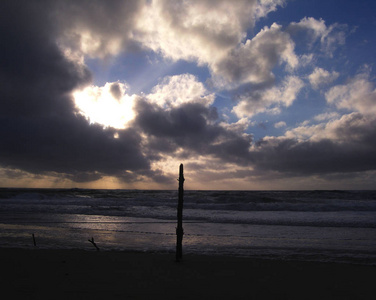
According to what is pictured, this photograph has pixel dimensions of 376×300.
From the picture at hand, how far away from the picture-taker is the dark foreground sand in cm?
623

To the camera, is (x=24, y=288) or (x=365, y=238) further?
(x=365, y=238)

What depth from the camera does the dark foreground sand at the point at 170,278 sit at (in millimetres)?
6227

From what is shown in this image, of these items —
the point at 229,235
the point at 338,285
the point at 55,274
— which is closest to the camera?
the point at 338,285

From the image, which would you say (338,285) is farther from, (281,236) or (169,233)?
(169,233)

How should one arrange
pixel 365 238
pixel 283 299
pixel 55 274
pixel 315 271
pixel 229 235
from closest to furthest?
pixel 283 299
pixel 55 274
pixel 315 271
pixel 365 238
pixel 229 235

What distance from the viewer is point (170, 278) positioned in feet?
23.9

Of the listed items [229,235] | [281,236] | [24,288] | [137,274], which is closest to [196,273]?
[137,274]

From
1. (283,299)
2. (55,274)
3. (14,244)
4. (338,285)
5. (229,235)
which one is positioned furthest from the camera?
(229,235)

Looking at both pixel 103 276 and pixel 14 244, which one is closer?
pixel 103 276

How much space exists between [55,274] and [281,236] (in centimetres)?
1137

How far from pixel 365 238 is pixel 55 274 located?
14.6m

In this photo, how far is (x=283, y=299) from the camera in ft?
19.9

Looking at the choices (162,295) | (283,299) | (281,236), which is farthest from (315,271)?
(281,236)

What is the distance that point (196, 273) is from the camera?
7773 mm
